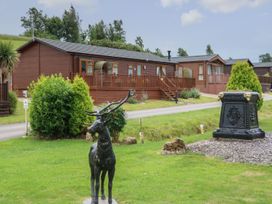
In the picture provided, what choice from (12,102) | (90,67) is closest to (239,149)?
(12,102)

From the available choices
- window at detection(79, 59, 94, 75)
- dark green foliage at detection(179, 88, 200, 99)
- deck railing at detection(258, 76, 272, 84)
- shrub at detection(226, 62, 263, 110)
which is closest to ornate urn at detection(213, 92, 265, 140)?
shrub at detection(226, 62, 263, 110)

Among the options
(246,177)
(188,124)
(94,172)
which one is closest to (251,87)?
(188,124)

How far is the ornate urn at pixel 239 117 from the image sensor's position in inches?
482

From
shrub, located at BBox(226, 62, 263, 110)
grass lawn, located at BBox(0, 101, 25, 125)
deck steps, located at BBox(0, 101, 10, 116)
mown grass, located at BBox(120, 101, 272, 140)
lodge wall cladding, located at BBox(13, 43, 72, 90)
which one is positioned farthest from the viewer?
lodge wall cladding, located at BBox(13, 43, 72, 90)

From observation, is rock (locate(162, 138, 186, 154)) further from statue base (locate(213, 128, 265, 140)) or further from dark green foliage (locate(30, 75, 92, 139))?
dark green foliage (locate(30, 75, 92, 139))

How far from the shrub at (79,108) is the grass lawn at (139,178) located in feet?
9.33

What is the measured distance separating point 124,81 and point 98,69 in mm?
2180

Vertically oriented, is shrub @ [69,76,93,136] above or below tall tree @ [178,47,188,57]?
below

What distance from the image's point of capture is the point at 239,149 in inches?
431

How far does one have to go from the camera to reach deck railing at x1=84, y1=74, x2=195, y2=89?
1166 inches

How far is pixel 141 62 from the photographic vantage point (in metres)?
37.8

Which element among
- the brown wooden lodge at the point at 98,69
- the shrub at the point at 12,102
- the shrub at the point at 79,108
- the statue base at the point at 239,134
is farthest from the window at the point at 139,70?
the statue base at the point at 239,134

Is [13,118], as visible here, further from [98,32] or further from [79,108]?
[98,32]

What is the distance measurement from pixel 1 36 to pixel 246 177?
223 ft
